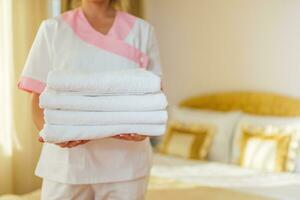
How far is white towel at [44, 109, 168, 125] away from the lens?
3.85 feet

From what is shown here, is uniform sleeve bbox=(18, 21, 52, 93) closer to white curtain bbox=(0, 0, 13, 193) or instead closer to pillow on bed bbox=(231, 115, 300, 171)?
white curtain bbox=(0, 0, 13, 193)

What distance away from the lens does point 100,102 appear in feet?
3.90

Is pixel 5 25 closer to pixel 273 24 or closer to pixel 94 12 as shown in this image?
pixel 94 12

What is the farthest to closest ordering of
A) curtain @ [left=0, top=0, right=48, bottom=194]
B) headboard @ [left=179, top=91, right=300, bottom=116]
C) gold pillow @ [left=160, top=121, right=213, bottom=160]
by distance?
gold pillow @ [left=160, top=121, right=213, bottom=160] < headboard @ [left=179, top=91, right=300, bottom=116] < curtain @ [left=0, top=0, right=48, bottom=194]

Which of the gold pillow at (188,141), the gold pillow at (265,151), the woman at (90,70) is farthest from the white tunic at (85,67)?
the gold pillow at (188,141)

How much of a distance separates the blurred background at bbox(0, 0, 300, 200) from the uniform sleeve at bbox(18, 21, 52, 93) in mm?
1121

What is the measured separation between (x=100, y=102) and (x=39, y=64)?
29cm

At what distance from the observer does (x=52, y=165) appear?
4.26 feet

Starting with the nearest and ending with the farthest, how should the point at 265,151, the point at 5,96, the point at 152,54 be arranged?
the point at 152,54
the point at 5,96
the point at 265,151

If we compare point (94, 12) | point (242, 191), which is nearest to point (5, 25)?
point (94, 12)

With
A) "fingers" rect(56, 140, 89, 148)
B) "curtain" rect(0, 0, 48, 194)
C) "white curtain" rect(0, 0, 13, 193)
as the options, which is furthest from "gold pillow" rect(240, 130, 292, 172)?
"fingers" rect(56, 140, 89, 148)

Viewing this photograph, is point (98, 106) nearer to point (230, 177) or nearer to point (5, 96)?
point (5, 96)

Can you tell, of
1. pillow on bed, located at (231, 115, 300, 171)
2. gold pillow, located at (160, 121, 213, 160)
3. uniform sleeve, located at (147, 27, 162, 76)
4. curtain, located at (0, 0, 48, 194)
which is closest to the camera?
uniform sleeve, located at (147, 27, 162, 76)

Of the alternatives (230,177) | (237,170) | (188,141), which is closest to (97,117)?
(230,177)
